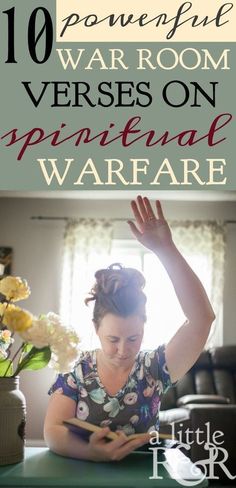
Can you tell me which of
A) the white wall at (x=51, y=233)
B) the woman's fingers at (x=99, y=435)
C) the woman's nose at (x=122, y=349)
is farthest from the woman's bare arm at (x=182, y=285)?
the white wall at (x=51, y=233)

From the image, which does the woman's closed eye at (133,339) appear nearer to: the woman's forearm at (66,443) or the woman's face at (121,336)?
the woman's face at (121,336)

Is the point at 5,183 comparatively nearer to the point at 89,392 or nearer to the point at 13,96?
the point at 13,96

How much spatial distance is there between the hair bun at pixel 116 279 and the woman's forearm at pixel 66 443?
274 mm

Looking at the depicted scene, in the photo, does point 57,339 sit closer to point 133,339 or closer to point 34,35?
point 133,339

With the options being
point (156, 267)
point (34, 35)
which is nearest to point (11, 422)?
point (34, 35)

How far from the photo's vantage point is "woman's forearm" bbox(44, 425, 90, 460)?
1.10 meters

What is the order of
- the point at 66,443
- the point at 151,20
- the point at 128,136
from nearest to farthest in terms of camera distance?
the point at 66,443 < the point at 151,20 < the point at 128,136

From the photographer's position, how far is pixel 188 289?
1112 mm

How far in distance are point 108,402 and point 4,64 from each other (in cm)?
140

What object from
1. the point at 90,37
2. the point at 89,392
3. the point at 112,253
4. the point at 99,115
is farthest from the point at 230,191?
the point at 89,392

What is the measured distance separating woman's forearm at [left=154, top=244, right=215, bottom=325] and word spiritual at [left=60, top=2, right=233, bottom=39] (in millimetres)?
1147

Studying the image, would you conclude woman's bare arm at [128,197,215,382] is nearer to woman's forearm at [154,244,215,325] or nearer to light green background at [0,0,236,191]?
woman's forearm at [154,244,215,325]

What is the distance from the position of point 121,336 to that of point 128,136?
179 cm

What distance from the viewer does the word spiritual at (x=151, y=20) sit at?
6.47ft
